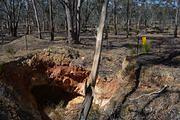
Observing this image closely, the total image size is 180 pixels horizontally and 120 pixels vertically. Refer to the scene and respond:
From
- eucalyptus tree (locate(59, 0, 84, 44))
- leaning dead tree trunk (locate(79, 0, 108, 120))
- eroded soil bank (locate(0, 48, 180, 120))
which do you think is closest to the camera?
leaning dead tree trunk (locate(79, 0, 108, 120))

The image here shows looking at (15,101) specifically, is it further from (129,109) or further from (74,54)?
(74,54)

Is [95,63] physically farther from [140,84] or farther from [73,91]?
[73,91]

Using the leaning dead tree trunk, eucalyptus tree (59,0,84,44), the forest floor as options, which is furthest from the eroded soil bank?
eucalyptus tree (59,0,84,44)

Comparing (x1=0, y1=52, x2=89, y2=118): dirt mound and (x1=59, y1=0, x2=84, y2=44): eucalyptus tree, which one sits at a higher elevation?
(x1=59, y1=0, x2=84, y2=44): eucalyptus tree

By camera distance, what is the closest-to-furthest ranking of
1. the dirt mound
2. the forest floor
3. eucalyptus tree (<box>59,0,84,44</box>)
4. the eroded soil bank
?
the forest floor
the eroded soil bank
the dirt mound
eucalyptus tree (<box>59,0,84,44</box>)

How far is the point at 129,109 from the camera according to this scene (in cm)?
1073

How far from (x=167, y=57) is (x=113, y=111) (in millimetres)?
4220

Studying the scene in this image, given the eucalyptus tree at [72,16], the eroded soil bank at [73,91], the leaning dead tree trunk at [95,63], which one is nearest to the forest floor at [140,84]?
the eroded soil bank at [73,91]

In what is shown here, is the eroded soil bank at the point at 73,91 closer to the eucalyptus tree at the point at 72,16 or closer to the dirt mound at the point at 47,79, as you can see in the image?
the dirt mound at the point at 47,79

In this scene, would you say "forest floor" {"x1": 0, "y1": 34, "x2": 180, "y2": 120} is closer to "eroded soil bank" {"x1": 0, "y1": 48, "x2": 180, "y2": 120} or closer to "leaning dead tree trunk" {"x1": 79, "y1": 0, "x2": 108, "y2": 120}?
"eroded soil bank" {"x1": 0, "y1": 48, "x2": 180, "y2": 120}

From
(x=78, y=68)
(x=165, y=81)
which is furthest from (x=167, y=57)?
(x=78, y=68)

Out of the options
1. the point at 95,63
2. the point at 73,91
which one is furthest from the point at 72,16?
the point at 95,63

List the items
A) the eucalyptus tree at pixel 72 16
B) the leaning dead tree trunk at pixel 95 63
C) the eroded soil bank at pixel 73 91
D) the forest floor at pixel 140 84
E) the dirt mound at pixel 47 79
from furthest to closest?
1. the eucalyptus tree at pixel 72 16
2. the dirt mound at pixel 47 79
3. the eroded soil bank at pixel 73 91
4. the forest floor at pixel 140 84
5. the leaning dead tree trunk at pixel 95 63

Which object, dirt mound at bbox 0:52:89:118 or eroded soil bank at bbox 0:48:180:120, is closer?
eroded soil bank at bbox 0:48:180:120
